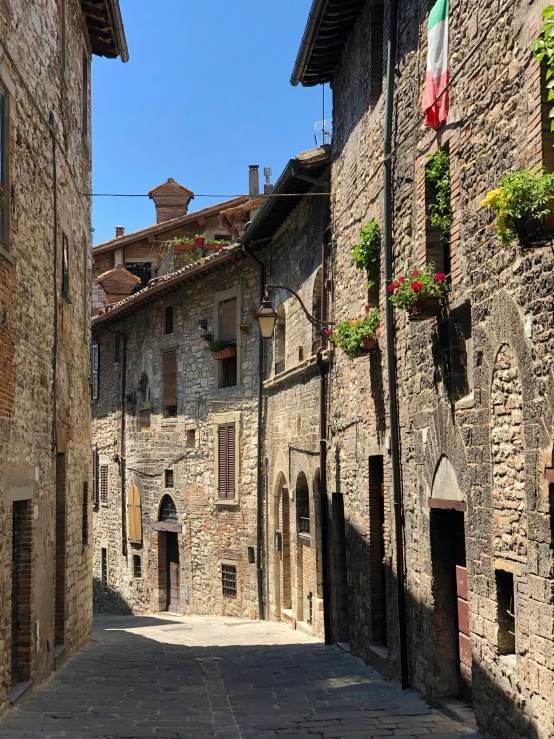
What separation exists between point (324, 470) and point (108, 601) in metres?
14.4

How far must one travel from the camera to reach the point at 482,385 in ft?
24.9

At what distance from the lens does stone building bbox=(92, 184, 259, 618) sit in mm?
20516

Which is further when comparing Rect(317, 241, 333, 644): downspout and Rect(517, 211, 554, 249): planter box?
Rect(317, 241, 333, 644): downspout

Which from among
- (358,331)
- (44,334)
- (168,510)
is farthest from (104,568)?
(358,331)

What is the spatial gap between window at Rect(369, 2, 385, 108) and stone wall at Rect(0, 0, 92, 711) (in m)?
3.86

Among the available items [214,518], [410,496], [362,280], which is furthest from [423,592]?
[214,518]

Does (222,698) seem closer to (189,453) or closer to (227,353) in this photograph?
(227,353)

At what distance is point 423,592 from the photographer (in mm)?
9305

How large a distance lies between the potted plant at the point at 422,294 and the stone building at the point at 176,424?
11.2 meters

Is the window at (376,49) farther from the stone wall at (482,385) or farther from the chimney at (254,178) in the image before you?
the chimney at (254,178)

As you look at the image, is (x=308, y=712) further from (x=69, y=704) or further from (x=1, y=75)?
(x=1, y=75)

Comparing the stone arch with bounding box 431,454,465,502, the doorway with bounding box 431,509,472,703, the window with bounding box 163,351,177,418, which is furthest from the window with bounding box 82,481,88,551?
the window with bounding box 163,351,177,418

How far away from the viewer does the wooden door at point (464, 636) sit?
8477 millimetres

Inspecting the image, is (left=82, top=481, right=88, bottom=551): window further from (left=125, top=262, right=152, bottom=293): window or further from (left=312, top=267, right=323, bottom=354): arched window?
(left=125, top=262, right=152, bottom=293): window
